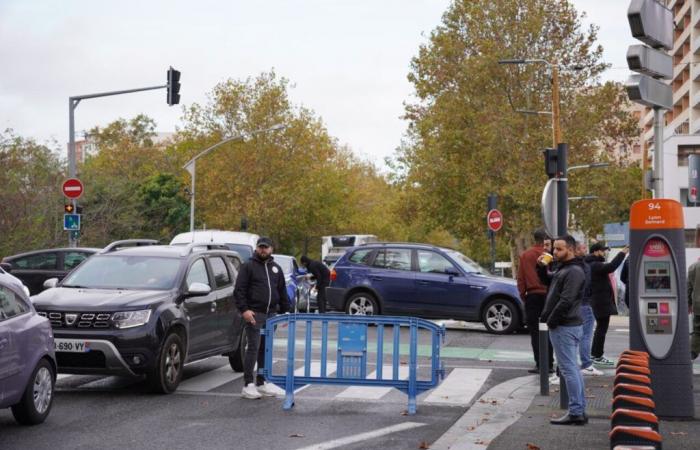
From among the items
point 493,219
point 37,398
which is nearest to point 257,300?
point 37,398

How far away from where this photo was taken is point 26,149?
3412 cm

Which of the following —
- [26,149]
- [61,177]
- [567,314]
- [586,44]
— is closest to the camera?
[567,314]

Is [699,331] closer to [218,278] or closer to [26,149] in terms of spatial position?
[218,278]

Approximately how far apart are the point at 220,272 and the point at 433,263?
881cm

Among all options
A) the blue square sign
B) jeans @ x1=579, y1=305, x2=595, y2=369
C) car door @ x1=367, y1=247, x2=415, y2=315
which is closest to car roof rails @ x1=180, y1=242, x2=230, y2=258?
jeans @ x1=579, y1=305, x2=595, y2=369

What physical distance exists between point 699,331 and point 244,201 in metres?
49.3

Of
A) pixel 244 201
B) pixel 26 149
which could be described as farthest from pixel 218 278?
pixel 244 201

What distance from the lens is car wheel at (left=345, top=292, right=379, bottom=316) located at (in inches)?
884

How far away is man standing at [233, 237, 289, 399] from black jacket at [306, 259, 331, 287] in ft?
41.3

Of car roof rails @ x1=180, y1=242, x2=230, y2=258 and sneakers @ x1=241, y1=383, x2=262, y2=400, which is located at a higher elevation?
car roof rails @ x1=180, y1=242, x2=230, y2=258

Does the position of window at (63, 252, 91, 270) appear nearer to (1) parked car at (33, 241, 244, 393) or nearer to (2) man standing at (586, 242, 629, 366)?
(1) parked car at (33, 241, 244, 393)

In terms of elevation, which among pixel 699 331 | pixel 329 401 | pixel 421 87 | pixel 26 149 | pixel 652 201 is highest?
pixel 421 87

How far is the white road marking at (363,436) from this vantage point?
29.3 ft

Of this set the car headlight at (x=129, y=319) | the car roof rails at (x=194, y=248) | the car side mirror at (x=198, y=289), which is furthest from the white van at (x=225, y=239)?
the car headlight at (x=129, y=319)
